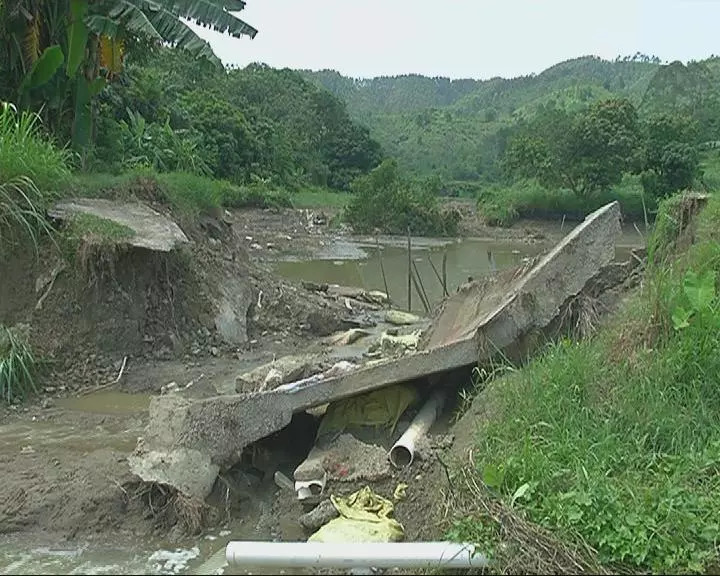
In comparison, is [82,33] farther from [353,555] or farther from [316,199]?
[316,199]

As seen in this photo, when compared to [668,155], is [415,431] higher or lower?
lower

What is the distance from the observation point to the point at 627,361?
218 inches

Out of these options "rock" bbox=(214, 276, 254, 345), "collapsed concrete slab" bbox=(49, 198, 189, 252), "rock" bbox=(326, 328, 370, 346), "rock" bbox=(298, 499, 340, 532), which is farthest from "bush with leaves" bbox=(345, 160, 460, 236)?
"rock" bbox=(298, 499, 340, 532)

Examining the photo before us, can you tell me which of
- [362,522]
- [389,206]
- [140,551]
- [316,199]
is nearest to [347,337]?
[140,551]

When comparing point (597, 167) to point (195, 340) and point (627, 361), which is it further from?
point (627, 361)

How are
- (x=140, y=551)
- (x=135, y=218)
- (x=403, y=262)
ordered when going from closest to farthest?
(x=140, y=551) < (x=135, y=218) < (x=403, y=262)

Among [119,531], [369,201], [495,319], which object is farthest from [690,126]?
[119,531]

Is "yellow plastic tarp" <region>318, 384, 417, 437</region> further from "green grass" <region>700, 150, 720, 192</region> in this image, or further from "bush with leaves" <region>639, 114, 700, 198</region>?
"green grass" <region>700, 150, 720, 192</region>

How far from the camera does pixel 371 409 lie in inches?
256

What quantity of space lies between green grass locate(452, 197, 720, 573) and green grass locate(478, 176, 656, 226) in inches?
1291

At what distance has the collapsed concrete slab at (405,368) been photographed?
588 centimetres

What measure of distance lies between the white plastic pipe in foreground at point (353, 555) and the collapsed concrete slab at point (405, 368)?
1888 mm

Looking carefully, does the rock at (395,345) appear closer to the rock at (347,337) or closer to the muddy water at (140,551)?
the rock at (347,337)

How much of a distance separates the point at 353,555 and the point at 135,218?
24.8ft
